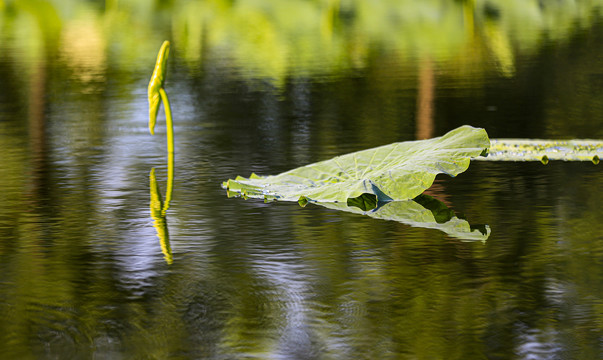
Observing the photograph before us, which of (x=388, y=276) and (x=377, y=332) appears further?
(x=388, y=276)

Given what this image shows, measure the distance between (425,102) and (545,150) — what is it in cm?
277

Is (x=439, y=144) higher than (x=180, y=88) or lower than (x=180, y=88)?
higher

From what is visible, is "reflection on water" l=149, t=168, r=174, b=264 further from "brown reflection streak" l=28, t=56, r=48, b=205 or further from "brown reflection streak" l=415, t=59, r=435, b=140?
"brown reflection streak" l=415, t=59, r=435, b=140

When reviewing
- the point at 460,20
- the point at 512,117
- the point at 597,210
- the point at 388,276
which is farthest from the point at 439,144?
the point at 460,20

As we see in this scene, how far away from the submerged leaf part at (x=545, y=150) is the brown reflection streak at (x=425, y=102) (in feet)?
2.74

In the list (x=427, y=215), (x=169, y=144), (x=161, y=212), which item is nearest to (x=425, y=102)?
(x=169, y=144)

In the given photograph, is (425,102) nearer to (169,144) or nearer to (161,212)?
(169,144)

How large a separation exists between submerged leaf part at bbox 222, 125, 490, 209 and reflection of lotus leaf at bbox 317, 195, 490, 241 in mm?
54

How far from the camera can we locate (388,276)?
14.0 ft

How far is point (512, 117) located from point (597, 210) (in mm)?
3267

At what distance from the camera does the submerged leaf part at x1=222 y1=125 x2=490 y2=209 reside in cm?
552

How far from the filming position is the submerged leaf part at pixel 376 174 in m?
5.52

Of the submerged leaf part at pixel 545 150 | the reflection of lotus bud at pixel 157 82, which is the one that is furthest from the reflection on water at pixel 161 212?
the submerged leaf part at pixel 545 150

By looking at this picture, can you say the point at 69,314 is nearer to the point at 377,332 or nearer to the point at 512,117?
the point at 377,332
